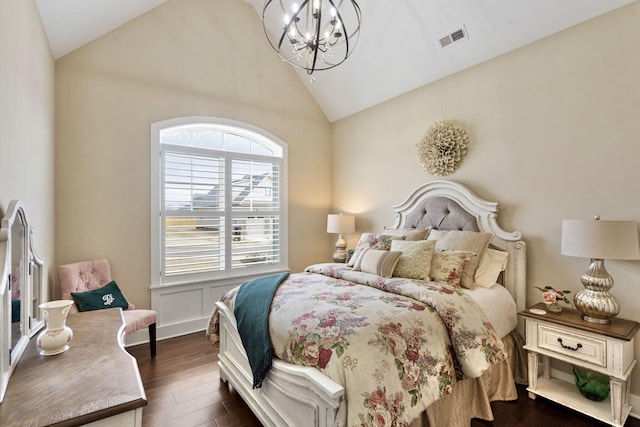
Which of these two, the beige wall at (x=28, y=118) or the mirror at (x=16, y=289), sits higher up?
the beige wall at (x=28, y=118)

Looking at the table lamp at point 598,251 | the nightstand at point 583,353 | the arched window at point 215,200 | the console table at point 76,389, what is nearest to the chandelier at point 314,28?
the arched window at point 215,200

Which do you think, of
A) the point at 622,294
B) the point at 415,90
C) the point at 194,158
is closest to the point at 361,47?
the point at 415,90

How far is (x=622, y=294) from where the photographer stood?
2254mm

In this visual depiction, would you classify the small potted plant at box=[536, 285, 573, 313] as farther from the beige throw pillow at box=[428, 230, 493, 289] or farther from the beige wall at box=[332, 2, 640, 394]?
the beige throw pillow at box=[428, 230, 493, 289]

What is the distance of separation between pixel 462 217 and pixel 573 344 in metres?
1.30

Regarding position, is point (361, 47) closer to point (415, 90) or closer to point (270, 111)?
point (415, 90)

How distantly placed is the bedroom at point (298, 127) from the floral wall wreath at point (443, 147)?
94mm

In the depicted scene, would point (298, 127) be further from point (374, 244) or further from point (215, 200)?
point (374, 244)

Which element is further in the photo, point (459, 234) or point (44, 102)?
point (459, 234)

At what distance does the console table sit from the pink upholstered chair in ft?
4.19

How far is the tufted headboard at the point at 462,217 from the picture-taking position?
2.71 meters

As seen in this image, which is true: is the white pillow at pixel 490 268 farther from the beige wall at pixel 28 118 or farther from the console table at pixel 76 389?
the beige wall at pixel 28 118

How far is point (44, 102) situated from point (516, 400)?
4349 millimetres

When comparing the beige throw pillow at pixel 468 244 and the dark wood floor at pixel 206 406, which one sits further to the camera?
the beige throw pillow at pixel 468 244
